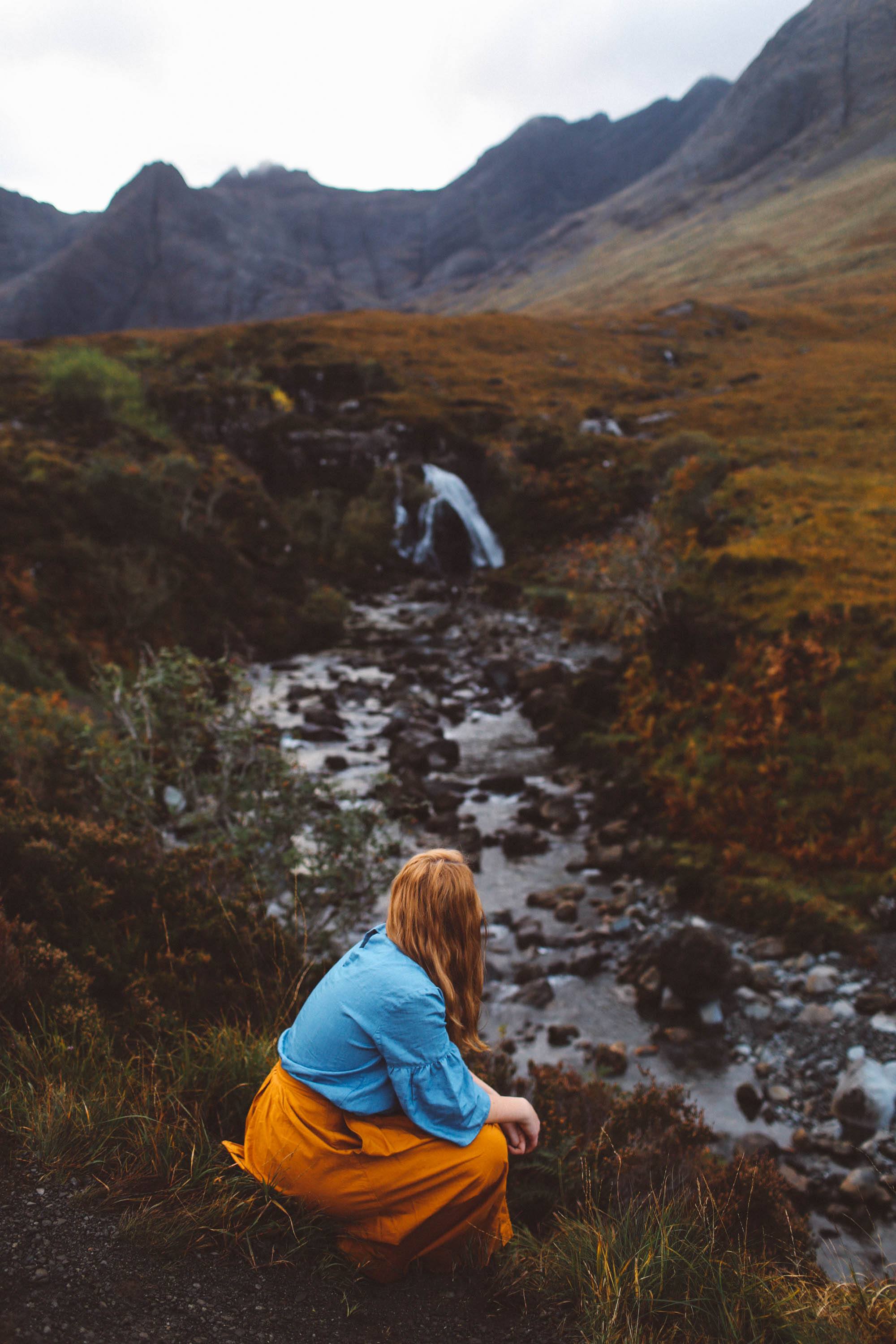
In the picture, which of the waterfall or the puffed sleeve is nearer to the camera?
the puffed sleeve

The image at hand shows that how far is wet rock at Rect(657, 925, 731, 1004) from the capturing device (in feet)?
27.4

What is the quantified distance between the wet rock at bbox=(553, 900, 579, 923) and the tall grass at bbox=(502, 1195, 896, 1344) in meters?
7.04

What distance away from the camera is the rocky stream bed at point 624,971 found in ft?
21.3

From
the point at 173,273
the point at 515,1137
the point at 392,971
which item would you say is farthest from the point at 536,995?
the point at 173,273

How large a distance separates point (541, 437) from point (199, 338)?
32.8 metres

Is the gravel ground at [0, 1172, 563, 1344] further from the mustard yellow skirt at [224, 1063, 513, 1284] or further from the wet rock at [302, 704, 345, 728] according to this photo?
the wet rock at [302, 704, 345, 728]

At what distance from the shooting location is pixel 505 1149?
3.18 metres

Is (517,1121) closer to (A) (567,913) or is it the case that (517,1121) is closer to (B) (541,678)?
(A) (567,913)

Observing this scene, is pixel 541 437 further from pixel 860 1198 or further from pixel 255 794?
pixel 860 1198

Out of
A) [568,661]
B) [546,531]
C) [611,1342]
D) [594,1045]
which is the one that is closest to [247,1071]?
[611,1342]

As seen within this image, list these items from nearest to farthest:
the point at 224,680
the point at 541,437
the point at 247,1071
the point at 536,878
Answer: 1. the point at 247,1071
2. the point at 536,878
3. the point at 224,680
4. the point at 541,437

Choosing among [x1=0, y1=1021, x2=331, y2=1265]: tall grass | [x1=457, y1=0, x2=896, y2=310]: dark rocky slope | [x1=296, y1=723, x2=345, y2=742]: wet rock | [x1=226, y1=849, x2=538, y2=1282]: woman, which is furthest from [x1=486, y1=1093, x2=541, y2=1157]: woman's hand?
[x1=457, y1=0, x2=896, y2=310]: dark rocky slope

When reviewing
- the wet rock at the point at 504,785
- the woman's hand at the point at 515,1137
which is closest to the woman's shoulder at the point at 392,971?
the woman's hand at the point at 515,1137

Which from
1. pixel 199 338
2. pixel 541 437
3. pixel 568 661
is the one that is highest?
pixel 199 338
